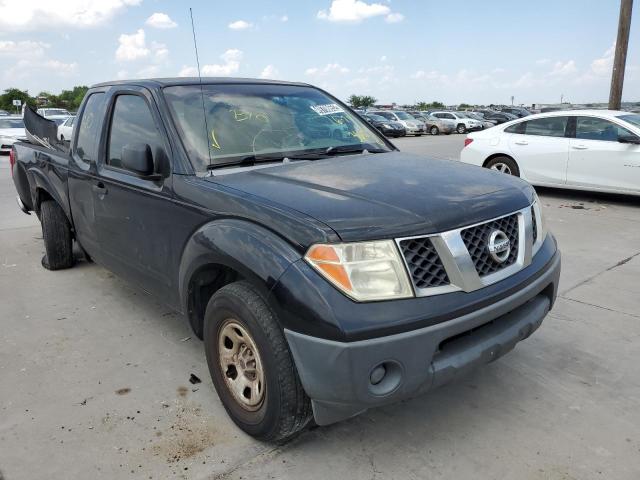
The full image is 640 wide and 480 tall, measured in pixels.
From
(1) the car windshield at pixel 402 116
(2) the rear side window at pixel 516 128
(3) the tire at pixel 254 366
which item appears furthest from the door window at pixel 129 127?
(1) the car windshield at pixel 402 116

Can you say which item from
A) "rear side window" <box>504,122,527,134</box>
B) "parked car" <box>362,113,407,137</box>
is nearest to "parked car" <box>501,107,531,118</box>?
"parked car" <box>362,113,407,137</box>

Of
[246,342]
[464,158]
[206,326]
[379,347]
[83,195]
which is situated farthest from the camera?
[464,158]

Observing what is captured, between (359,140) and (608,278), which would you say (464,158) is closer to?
(608,278)

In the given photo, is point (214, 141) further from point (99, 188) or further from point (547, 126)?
point (547, 126)

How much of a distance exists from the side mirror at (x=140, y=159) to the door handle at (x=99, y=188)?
76 cm

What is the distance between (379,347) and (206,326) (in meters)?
1.04

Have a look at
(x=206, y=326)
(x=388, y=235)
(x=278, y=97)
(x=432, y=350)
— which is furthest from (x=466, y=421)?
(x=278, y=97)

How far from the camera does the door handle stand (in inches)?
149

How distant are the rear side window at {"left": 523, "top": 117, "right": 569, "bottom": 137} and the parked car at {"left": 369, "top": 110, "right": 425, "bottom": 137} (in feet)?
77.3

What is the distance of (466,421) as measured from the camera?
9.18 ft

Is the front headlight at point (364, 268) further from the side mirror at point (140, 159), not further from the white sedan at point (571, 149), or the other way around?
the white sedan at point (571, 149)

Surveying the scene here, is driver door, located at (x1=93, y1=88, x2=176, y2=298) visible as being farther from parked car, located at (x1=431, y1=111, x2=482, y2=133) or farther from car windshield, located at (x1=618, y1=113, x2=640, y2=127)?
A: parked car, located at (x1=431, y1=111, x2=482, y2=133)

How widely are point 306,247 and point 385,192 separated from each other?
1.91 ft

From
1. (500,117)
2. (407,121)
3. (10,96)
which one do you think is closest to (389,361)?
(407,121)
